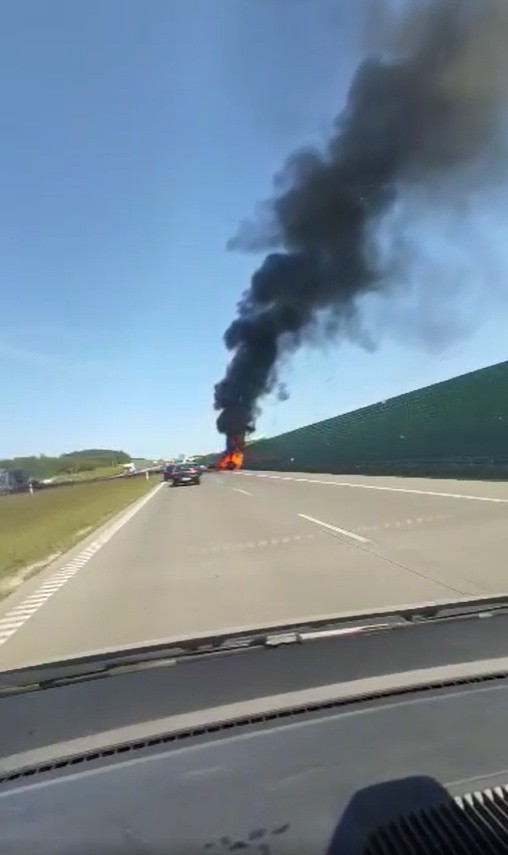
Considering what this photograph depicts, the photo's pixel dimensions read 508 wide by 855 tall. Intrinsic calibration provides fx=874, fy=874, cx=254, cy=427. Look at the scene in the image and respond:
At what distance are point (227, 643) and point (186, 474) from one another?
5024cm

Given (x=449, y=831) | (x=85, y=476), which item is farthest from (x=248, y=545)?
(x=85, y=476)

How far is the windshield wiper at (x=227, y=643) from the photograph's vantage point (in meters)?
4.21

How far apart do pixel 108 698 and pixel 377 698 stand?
3.85ft

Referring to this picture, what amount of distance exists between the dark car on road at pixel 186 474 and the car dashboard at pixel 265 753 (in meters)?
50.0

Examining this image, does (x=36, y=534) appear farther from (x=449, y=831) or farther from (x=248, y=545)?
(x=449, y=831)

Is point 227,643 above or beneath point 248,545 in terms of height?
above

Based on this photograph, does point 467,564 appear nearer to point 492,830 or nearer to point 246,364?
point 492,830

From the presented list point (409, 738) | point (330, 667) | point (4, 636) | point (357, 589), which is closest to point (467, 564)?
point (357, 589)

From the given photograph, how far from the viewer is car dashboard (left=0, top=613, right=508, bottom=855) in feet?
8.66

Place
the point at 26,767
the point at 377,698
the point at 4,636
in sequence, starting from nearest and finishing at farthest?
the point at 26,767
the point at 377,698
the point at 4,636

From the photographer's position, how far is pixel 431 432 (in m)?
41.8

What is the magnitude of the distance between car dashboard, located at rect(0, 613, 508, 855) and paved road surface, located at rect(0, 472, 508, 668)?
8.82 ft

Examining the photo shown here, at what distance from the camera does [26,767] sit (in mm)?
3174

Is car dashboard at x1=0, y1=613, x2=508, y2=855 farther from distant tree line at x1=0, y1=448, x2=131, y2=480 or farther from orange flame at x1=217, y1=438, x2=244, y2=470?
distant tree line at x1=0, y1=448, x2=131, y2=480
